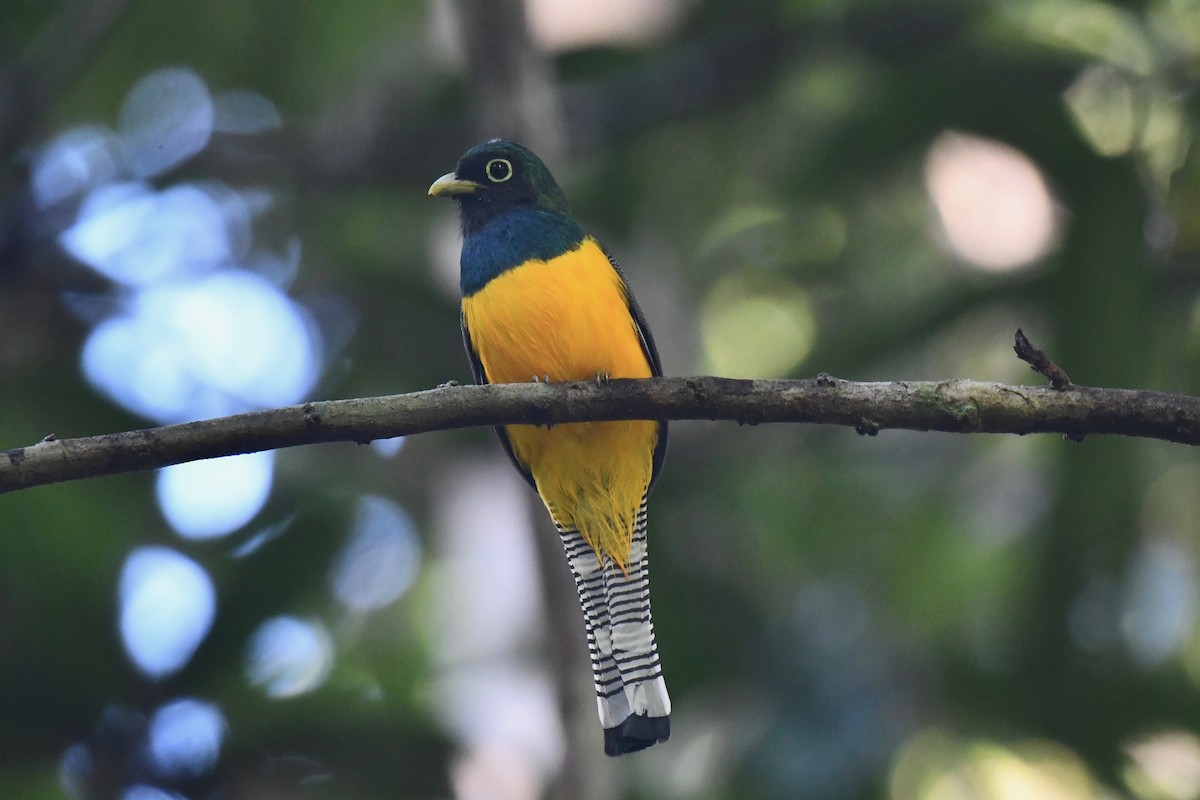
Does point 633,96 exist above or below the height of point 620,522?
above

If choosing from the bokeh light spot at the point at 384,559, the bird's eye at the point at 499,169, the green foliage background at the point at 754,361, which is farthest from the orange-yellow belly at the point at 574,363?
the bokeh light spot at the point at 384,559

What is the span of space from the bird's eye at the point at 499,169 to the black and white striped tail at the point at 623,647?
1.39 m

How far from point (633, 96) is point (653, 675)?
4890mm

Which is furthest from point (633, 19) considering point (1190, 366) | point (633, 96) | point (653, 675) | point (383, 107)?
point (653, 675)

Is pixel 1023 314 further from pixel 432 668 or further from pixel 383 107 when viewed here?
pixel 383 107

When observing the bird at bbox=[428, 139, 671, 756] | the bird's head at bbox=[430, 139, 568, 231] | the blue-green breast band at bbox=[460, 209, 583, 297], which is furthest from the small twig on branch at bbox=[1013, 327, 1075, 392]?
the bird's head at bbox=[430, 139, 568, 231]

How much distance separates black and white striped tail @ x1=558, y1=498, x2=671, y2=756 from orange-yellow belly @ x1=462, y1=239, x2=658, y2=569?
0.25ft

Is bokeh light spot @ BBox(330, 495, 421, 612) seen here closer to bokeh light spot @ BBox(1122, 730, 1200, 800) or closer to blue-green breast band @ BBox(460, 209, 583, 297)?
blue-green breast band @ BBox(460, 209, 583, 297)

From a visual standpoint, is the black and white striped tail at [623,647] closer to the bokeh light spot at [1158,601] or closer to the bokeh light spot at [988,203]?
the bokeh light spot at [1158,601]

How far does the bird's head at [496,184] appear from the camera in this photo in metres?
5.02

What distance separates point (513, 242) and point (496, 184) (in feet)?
1.58

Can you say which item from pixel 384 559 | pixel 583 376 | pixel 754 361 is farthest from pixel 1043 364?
pixel 754 361

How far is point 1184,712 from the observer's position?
571 centimetres

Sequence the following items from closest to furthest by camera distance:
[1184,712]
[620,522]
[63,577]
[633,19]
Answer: [620,522] → [63,577] → [1184,712] → [633,19]
